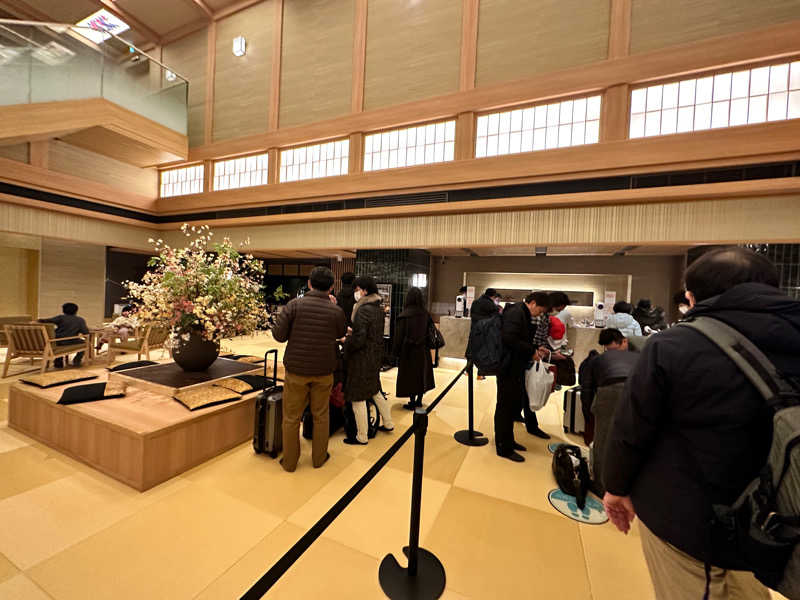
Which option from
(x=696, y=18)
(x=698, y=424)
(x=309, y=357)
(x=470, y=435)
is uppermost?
(x=696, y=18)

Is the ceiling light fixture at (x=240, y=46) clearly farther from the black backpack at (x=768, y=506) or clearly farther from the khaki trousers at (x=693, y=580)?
the khaki trousers at (x=693, y=580)

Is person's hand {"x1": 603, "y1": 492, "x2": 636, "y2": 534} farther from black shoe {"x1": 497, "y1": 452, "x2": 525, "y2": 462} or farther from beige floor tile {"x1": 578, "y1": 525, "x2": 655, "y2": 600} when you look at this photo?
black shoe {"x1": 497, "y1": 452, "x2": 525, "y2": 462}

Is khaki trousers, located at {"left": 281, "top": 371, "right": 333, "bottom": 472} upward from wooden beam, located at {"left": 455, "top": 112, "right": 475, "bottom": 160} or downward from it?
downward

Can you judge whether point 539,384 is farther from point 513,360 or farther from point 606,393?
point 606,393

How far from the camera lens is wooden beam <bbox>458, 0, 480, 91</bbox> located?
5375 millimetres

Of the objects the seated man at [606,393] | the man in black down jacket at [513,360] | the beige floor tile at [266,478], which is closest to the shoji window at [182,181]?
the beige floor tile at [266,478]

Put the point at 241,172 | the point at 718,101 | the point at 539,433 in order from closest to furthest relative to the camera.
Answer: the point at 539,433, the point at 718,101, the point at 241,172

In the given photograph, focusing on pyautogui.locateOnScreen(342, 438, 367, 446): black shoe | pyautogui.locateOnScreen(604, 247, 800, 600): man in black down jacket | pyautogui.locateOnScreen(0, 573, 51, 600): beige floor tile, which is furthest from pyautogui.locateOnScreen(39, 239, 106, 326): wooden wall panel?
pyautogui.locateOnScreen(604, 247, 800, 600): man in black down jacket

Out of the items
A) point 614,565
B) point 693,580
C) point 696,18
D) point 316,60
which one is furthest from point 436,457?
point 316,60

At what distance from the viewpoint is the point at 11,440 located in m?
3.06

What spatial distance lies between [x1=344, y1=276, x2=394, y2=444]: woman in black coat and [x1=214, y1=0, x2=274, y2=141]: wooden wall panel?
6.15 metres

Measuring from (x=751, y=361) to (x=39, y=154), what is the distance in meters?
10.2

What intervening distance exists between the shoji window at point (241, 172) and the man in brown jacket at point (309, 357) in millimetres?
5556

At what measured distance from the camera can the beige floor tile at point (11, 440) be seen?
294 centimetres
